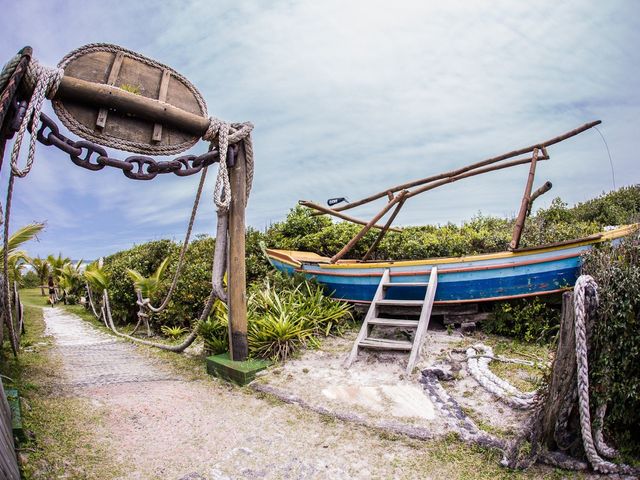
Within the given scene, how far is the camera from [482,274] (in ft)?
18.6

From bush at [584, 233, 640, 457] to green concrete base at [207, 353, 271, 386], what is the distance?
3.37 metres

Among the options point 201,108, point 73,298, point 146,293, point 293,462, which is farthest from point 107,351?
point 73,298

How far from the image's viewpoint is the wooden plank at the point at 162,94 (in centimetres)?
436

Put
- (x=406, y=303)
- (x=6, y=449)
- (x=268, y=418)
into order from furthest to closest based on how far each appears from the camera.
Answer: (x=406, y=303), (x=268, y=418), (x=6, y=449)

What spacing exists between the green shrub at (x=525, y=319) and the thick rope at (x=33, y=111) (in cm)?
570

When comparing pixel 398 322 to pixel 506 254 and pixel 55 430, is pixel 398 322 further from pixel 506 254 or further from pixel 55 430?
pixel 55 430

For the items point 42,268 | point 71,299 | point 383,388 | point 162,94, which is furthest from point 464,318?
point 42,268

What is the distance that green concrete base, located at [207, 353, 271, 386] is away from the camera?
4.78m

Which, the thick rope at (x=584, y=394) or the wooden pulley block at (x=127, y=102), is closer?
the thick rope at (x=584, y=394)

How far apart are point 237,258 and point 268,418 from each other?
1.99 meters

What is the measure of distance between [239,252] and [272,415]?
2.01m

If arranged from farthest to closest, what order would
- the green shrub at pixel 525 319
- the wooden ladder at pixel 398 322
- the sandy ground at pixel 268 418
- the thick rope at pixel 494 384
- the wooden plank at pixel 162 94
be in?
1. the green shrub at pixel 525 319
2. the wooden ladder at pixel 398 322
3. the wooden plank at pixel 162 94
4. the thick rope at pixel 494 384
5. the sandy ground at pixel 268 418

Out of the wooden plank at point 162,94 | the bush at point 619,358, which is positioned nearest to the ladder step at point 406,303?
the bush at point 619,358

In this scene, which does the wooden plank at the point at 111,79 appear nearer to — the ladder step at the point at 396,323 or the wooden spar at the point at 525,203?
the ladder step at the point at 396,323
